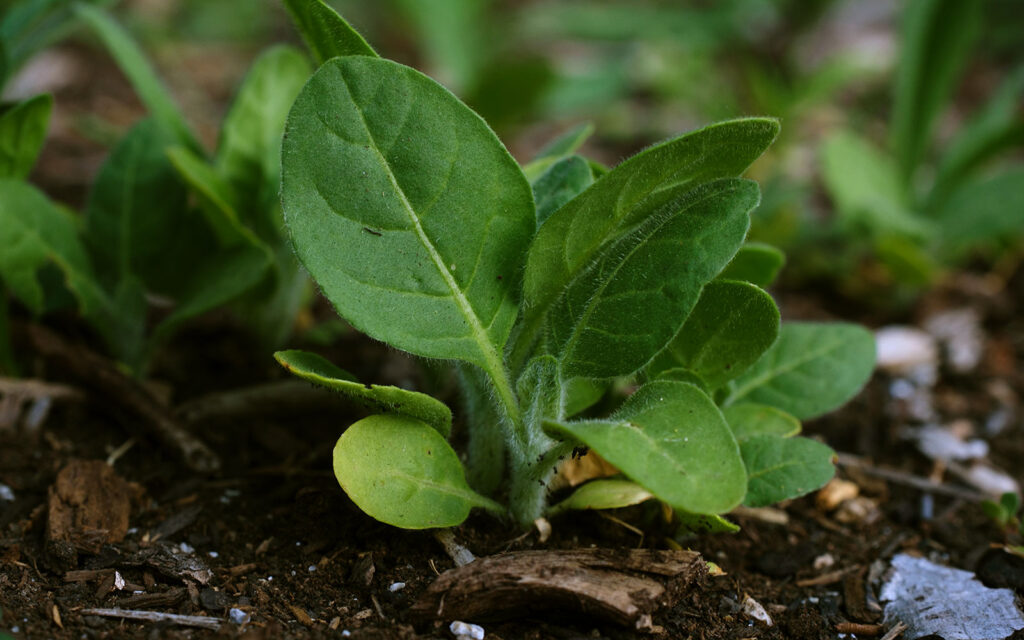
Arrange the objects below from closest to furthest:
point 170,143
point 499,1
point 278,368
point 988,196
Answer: point 170,143, point 278,368, point 988,196, point 499,1

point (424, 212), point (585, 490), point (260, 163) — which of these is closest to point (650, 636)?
point (585, 490)

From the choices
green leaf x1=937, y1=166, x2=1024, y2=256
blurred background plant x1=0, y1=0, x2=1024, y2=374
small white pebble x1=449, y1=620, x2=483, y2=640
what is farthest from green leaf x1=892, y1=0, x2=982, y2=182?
small white pebble x1=449, y1=620, x2=483, y2=640

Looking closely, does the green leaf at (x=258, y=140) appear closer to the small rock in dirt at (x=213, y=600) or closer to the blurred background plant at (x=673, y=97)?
the blurred background plant at (x=673, y=97)

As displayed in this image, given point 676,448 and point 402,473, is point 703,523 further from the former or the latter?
point 402,473

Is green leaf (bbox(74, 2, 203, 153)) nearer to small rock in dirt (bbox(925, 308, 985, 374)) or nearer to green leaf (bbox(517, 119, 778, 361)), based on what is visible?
green leaf (bbox(517, 119, 778, 361))

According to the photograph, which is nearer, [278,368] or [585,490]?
[585,490]

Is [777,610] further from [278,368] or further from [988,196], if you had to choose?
[988,196]
